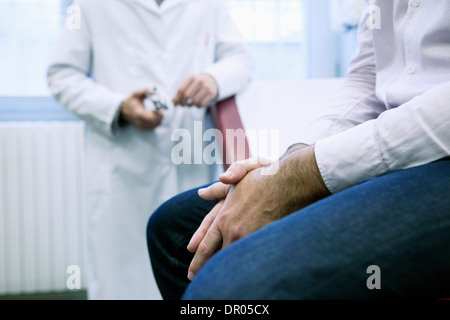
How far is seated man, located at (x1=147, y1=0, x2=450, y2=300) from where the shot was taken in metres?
0.30

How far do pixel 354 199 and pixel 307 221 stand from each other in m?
0.05

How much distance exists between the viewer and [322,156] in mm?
420

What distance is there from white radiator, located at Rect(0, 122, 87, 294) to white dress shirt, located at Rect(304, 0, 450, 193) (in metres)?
1.05

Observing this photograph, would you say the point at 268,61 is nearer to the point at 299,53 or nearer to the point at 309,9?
the point at 299,53

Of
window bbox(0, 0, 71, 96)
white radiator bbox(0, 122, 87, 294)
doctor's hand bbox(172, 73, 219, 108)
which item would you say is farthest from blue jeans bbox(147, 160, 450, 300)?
window bbox(0, 0, 71, 96)

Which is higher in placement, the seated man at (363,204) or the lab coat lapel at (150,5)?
the lab coat lapel at (150,5)

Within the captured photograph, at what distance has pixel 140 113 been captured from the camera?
97 cm

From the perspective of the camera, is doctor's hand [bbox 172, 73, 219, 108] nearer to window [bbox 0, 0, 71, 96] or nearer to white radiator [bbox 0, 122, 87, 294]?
white radiator [bbox 0, 122, 87, 294]

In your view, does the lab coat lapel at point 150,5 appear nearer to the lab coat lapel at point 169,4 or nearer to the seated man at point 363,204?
the lab coat lapel at point 169,4

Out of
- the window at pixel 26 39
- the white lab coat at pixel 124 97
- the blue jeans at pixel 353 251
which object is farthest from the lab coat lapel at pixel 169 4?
the blue jeans at pixel 353 251

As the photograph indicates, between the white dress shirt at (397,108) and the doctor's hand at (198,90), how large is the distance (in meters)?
0.39

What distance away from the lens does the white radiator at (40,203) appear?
133 cm

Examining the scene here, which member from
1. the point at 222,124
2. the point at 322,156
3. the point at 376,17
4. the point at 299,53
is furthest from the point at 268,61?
the point at 322,156

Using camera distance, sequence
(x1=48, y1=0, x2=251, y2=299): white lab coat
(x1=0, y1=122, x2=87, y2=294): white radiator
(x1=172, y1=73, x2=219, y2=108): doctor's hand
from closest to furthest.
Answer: (x1=172, y1=73, x2=219, y2=108): doctor's hand
(x1=48, y1=0, x2=251, y2=299): white lab coat
(x1=0, y1=122, x2=87, y2=294): white radiator
